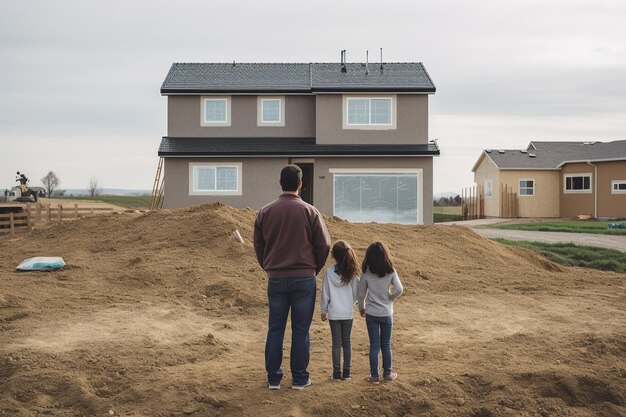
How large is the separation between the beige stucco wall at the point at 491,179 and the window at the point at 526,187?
51.9 inches

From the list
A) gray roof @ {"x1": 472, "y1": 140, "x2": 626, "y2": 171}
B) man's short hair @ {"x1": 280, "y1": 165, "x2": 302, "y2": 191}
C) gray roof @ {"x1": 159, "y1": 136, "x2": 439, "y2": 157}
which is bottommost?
man's short hair @ {"x1": 280, "y1": 165, "x2": 302, "y2": 191}

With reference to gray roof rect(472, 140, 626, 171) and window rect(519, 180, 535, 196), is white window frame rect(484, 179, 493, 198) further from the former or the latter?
window rect(519, 180, 535, 196)

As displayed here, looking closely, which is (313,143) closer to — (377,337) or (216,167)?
(216,167)

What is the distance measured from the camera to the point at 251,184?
2762 cm

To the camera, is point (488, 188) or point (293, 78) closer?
point (293, 78)

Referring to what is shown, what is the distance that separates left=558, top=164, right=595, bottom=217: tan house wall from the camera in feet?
135

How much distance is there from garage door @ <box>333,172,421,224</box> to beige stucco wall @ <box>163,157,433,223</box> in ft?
0.94

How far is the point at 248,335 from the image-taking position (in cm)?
1102

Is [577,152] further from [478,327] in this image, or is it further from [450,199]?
[478,327]

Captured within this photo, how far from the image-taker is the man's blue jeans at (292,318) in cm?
750

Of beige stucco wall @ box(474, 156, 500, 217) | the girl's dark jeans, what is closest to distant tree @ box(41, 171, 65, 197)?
beige stucco wall @ box(474, 156, 500, 217)

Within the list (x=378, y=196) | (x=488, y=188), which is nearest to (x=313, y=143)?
(x=378, y=196)

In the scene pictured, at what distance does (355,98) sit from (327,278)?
20758 millimetres

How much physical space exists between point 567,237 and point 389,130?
7.99 metres
